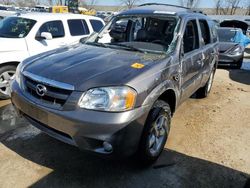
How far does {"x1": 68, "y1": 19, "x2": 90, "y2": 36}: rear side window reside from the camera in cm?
700

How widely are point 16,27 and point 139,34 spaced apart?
3.14 metres

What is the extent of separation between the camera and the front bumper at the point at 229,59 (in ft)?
34.1

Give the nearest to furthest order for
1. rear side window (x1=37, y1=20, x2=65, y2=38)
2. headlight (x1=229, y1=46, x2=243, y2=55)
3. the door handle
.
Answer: the door handle
rear side window (x1=37, y1=20, x2=65, y2=38)
headlight (x1=229, y1=46, x2=243, y2=55)

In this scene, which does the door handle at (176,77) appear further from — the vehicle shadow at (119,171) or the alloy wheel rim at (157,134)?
the vehicle shadow at (119,171)

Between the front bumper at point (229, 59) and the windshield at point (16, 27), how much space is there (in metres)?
7.01

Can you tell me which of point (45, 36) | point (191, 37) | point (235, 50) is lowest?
point (235, 50)

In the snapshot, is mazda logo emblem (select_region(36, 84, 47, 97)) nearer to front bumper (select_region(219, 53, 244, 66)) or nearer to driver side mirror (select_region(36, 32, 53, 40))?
driver side mirror (select_region(36, 32, 53, 40))

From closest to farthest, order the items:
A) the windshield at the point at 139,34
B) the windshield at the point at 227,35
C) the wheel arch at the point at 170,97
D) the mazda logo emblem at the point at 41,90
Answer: the mazda logo emblem at the point at 41,90 → the wheel arch at the point at 170,97 → the windshield at the point at 139,34 → the windshield at the point at 227,35

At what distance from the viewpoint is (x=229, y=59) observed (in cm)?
1039

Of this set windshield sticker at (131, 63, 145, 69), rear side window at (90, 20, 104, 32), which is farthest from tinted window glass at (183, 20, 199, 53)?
rear side window at (90, 20, 104, 32)

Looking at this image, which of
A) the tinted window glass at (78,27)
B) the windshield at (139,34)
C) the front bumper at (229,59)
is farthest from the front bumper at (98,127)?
the front bumper at (229,59)

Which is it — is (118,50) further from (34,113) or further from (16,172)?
(16,172)

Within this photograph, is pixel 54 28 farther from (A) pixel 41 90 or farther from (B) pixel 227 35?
(B) pixel 227 35

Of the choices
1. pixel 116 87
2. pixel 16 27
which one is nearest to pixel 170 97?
pixel 116 87
